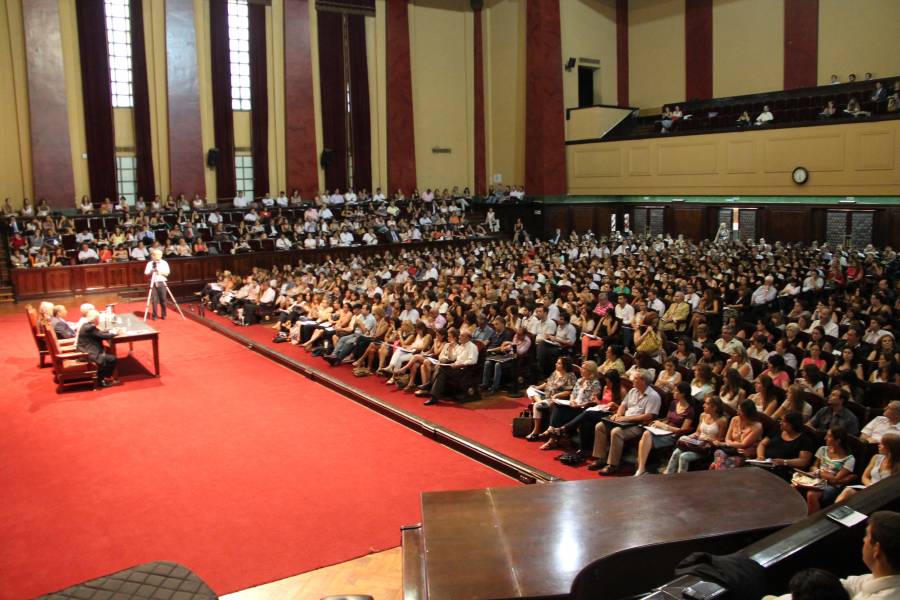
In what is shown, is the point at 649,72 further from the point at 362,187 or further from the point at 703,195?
the point at 362,187

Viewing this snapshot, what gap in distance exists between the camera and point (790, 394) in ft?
21.8

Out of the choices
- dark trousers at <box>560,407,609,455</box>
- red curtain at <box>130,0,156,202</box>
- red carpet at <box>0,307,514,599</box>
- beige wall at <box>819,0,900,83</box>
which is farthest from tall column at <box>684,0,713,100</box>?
dark trousers at <box>560,407,609,455</box>

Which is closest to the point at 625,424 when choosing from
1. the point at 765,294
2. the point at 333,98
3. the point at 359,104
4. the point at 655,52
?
the point at 765,294

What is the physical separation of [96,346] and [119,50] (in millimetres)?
16081

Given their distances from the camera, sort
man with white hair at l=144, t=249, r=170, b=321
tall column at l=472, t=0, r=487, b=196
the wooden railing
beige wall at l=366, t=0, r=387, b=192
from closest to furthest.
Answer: man with white hair at l=144, t=249, r=170, b=321, the wooden railing, beige wall at l=366, t=0, r=387, b=192, tall column at l=472, t=0, r=487, b=196

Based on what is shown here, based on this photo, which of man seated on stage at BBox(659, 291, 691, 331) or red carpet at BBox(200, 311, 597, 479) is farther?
man seated on stage at BBox(659, 291, 691, 331)

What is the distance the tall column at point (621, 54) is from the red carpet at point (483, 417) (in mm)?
20538

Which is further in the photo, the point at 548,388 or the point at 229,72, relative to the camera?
the point at 229,72

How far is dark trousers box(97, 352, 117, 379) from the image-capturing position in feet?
34.8

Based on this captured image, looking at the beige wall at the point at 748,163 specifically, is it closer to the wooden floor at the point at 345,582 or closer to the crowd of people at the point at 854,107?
the crowd of people at the point at 854,107

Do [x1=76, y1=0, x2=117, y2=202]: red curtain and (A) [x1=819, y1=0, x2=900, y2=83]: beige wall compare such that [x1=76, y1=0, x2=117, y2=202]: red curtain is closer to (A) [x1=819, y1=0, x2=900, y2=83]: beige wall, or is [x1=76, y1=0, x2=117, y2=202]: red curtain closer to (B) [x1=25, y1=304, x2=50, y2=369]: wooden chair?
(B) [x1=25, y1=304, x2=50, y2=369]: wooden chair

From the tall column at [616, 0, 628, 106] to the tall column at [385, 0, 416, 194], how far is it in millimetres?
7903

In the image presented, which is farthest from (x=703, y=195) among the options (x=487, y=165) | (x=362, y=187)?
(x=362, y=187)

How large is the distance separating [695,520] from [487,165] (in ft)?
88.0
